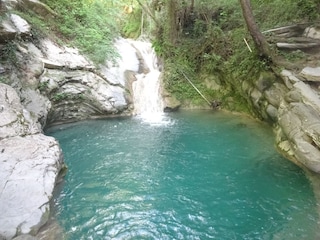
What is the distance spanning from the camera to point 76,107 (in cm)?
986

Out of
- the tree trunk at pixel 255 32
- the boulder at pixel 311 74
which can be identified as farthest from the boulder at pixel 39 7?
the boulder at pixel 311 74

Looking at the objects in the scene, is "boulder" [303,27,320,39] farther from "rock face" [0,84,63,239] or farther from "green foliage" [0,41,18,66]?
"green foliage" [0,41,18,66]

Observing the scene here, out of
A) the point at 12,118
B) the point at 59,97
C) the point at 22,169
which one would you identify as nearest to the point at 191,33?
the point at 59,97

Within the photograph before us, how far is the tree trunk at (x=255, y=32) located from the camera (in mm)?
7470

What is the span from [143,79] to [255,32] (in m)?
6.07

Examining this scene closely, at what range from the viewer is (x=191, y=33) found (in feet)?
41.2

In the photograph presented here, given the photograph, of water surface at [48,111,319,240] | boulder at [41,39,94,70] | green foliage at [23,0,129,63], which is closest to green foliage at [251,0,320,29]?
water surface at [48,111,319,240]

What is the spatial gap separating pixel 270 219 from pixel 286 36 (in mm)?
6355

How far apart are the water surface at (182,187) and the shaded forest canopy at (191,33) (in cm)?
315

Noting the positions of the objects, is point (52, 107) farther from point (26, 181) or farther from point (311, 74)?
point (311, 74)

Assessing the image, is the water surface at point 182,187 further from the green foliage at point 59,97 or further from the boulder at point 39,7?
the boulder at point 39,7

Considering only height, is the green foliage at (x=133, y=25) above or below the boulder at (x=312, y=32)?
above

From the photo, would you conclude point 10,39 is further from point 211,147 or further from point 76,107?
point 211,147

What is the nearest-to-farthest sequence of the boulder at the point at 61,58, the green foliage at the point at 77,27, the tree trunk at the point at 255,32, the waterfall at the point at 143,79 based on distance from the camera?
the tree trunk at the point at 255,32 < the boulder at the point at 61,58 < the green foliage at the point at 77,27 < the waterfall at the point at 143,79
